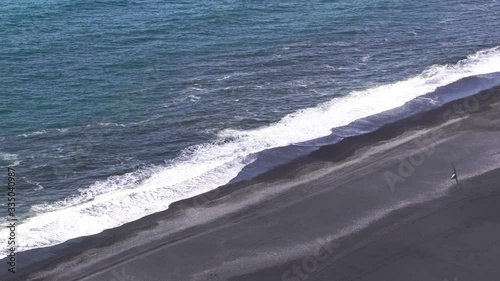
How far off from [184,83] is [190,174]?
16.9 meters

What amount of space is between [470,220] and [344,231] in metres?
7.92

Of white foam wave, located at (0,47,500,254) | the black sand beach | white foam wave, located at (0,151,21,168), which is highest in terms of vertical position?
white foam wave, located at (0,151,21,168)

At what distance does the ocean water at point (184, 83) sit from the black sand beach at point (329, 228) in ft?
8.10

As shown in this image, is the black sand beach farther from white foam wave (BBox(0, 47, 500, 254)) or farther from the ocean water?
the ocean water

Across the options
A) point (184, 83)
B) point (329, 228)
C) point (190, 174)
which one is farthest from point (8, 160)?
point (329, 228)

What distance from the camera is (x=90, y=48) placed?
77500 millimetres

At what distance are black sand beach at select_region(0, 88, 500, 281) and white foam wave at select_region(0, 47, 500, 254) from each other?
1.51m

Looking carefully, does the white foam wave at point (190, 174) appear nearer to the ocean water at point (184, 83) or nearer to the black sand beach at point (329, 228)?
the ocean water at point (184, 83)

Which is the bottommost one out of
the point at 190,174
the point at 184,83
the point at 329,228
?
the point at 329,228

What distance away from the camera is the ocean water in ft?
179

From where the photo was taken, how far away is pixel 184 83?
7056cm

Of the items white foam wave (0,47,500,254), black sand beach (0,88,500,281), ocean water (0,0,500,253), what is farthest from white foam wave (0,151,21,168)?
black sand beach (0,88,500,281)

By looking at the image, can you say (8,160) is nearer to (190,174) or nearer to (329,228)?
(190,174)

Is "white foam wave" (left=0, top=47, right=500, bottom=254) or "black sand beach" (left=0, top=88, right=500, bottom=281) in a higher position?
"white foam wave" (left=0, top=47, right=500, bottom=254)
